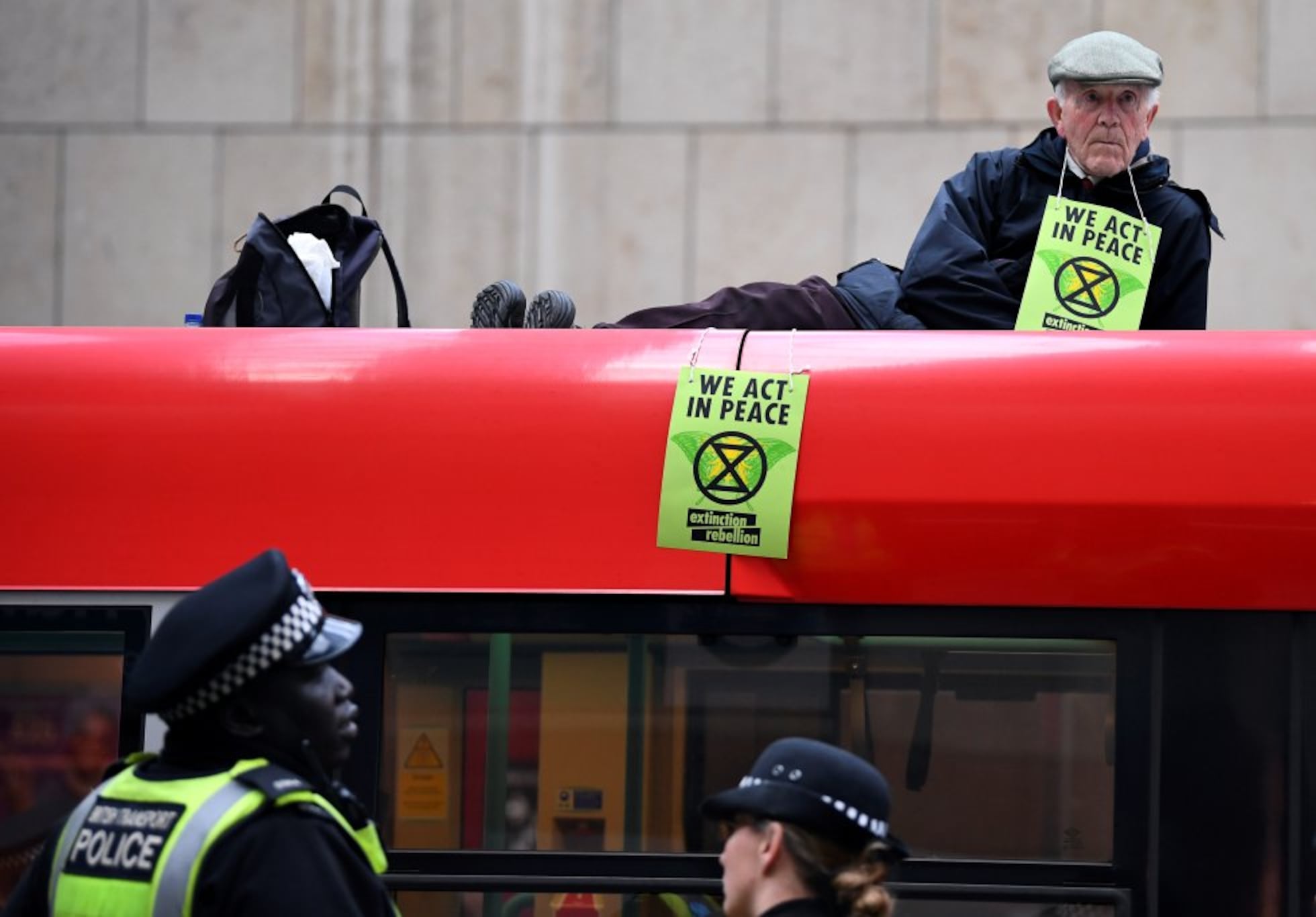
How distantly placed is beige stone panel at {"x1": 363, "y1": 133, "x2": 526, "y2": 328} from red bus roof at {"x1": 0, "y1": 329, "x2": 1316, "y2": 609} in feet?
21.0

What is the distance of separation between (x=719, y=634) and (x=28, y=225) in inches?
311

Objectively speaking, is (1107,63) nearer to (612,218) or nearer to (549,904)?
(549,904)

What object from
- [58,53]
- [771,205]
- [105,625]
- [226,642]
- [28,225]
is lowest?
[105,625]

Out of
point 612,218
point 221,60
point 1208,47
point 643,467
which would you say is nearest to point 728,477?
point 643,467

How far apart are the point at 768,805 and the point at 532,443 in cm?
126

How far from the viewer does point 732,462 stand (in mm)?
3492

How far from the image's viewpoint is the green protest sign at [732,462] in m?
3.45

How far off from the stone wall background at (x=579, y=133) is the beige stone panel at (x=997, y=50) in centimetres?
1

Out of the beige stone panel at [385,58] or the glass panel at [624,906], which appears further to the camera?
the beige stone panel at [385,58]

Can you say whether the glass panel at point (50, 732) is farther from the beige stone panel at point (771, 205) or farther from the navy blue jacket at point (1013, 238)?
the beige stone panel at point (771, 205)

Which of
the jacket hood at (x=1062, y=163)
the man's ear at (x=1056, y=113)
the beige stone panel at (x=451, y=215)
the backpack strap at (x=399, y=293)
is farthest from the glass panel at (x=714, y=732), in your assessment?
the beige stone panel at (x=451, y=215)

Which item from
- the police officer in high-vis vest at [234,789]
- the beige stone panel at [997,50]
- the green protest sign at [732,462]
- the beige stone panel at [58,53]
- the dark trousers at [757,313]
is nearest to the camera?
the police officer in high-vis vest at [234,789]

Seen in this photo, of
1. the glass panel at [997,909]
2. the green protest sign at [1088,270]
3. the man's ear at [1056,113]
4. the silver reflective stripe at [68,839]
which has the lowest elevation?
the glass panel at [997,909]

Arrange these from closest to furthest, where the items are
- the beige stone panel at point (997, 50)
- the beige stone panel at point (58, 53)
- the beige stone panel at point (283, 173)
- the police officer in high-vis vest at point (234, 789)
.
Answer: the police officer in high-vis vest at point (234, 789) < the beige stone panel at point (997, 50) < the beige stone panel at point (283, 173) < the beige stone panel at point (58, 53)
